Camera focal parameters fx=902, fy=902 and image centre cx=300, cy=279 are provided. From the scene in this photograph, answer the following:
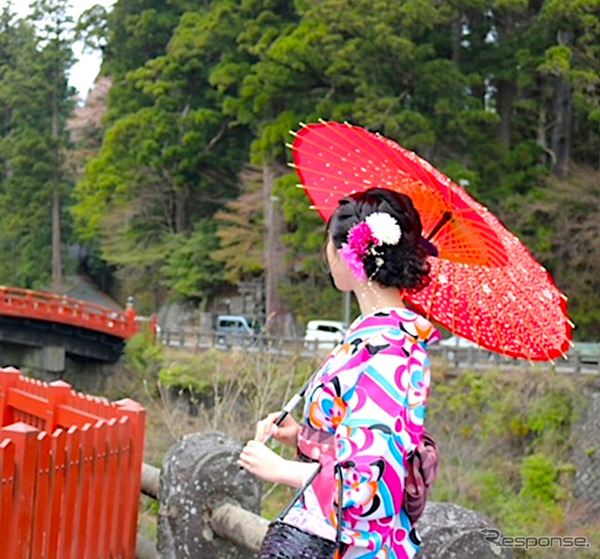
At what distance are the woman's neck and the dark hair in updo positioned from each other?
0.02 m

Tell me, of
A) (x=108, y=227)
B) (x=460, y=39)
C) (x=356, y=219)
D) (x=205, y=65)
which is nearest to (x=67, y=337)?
(x=108, y=227)

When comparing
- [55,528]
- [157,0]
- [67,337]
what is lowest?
[67,337]

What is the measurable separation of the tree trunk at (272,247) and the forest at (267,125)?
0.05 meters

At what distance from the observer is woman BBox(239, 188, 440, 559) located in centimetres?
203

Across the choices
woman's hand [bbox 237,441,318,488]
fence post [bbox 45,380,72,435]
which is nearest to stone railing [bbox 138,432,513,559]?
fence post [bbox 45,380,72,435]

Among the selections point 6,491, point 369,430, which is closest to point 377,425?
point 369,430

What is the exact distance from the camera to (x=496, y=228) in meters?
2.82

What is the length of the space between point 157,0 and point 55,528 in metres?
29.1

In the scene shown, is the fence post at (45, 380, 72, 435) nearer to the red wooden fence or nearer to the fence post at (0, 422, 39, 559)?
the red wooden fence

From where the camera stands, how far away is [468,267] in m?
2.89

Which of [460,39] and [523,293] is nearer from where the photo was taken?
[523,293]

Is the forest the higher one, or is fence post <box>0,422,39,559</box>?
the forest

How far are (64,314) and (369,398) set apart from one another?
74.0 feet

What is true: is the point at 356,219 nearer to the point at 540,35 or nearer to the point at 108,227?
the point at 540,35
